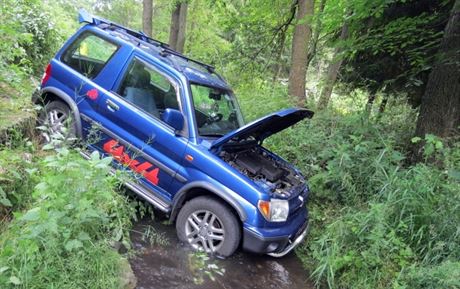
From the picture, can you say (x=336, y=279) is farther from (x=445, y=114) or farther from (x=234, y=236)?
(x=445, y=114)

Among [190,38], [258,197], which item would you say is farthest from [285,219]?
A: [190,38]

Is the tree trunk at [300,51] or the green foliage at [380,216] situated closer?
the green foliage at [380,216]

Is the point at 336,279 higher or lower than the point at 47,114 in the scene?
lower

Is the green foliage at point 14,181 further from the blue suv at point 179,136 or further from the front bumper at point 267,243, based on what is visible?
Answer: the front bumper at point 267,243

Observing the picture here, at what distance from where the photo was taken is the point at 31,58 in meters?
9.10

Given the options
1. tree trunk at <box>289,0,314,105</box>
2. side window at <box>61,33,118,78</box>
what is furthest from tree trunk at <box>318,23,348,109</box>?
side window at <box>61,33,118,78</box>

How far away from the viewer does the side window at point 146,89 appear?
5113 mm

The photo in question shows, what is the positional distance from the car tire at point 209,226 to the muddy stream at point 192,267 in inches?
5.2

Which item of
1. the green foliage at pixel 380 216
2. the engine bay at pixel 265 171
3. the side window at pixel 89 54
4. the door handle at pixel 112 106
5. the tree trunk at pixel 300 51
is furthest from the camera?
the tree trunk at pixel 300 51

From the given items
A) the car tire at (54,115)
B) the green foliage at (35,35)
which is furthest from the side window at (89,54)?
the green foliage at (35,35)

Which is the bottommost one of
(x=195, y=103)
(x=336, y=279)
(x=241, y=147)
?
(x=336, y=279)

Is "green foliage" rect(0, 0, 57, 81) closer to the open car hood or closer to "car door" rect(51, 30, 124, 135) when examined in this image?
"car door" rect(51, 30, 124, 135)

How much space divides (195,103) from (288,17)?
731cm

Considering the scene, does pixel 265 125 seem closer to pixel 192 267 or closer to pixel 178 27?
pixel 192 267
